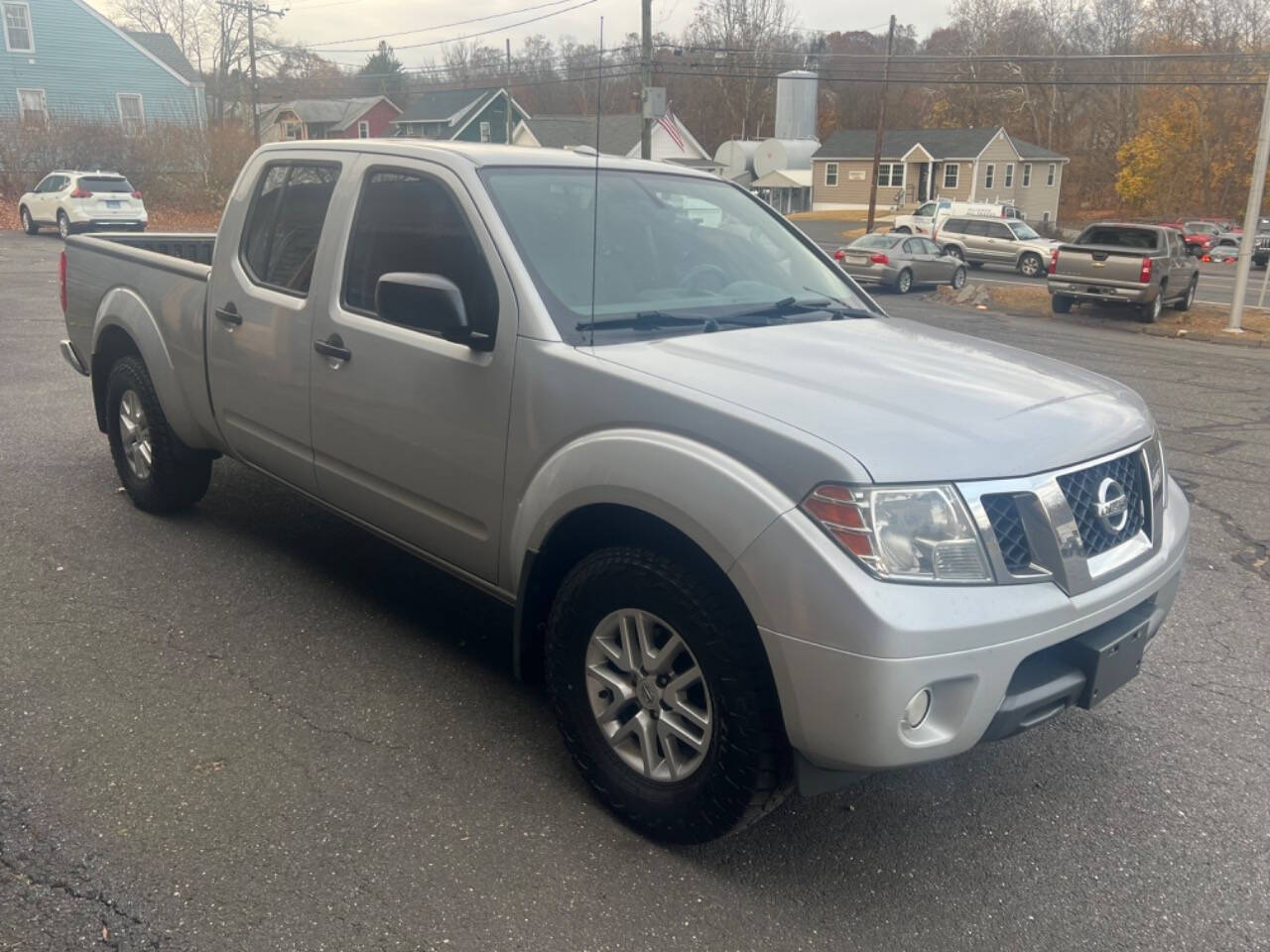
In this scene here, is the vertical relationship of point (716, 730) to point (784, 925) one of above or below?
above

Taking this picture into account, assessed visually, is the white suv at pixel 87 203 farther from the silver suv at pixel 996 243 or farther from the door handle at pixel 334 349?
the door handle at pixel 334 349

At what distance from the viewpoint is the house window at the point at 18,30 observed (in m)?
40.9

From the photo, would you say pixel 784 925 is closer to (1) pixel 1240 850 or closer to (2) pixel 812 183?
(1) pixel 1240 850

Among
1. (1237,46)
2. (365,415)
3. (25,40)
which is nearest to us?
(365,415)

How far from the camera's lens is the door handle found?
398 cm

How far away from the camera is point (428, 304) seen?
329 cm

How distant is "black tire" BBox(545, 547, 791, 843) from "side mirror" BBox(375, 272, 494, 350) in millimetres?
843

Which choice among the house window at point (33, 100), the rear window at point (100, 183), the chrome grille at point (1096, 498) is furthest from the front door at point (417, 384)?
the house window at point (33, 100)

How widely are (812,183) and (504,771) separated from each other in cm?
6864

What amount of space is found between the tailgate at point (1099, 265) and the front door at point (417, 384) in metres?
18.5

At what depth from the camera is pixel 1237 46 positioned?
6425 centimetres

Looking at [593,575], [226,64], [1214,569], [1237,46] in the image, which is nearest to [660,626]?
[593,575]

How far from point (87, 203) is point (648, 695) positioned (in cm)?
2919

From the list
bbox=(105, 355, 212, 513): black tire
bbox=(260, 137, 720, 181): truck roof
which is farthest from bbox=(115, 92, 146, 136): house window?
bbox=(260, 137, 720, 181): truck roof
